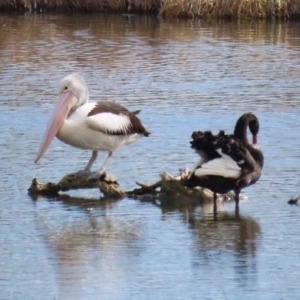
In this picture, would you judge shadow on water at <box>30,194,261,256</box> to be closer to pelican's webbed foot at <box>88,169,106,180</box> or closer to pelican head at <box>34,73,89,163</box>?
pelican's webbed foot at <box>88,169,106,180</box>

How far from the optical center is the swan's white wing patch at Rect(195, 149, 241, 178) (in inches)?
289

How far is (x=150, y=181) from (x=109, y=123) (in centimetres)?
67

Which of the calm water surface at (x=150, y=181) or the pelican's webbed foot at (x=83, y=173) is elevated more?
the pelican's webbed foot at (x=83, y=173)

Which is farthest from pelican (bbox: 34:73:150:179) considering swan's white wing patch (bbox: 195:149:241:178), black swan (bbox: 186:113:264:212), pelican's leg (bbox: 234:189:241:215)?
pelican's leg (bbox: 234:189:241:215)

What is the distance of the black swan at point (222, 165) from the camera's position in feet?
24.1

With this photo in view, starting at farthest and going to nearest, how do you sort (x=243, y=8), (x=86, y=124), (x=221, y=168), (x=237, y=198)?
1. (x=243, y=8)
2. (x=86, y=124)
3. (x=237, y=198)
4. (x=221, y=168)

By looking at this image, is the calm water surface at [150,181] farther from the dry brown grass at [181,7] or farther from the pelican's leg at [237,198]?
the dry brown grass at [181,7]

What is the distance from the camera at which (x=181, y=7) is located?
856 inches

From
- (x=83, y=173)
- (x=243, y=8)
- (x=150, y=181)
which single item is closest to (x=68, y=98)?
(x=83, y=173)

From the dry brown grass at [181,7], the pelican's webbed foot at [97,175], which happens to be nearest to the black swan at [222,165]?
the pelican's webbed foot at [97,175]

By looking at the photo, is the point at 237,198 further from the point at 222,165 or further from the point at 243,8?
the point at 243,8

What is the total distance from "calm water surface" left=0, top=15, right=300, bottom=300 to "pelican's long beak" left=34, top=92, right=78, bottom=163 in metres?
0.48

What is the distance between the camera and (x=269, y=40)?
17.7 meters

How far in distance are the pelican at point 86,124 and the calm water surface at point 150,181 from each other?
40 cm
